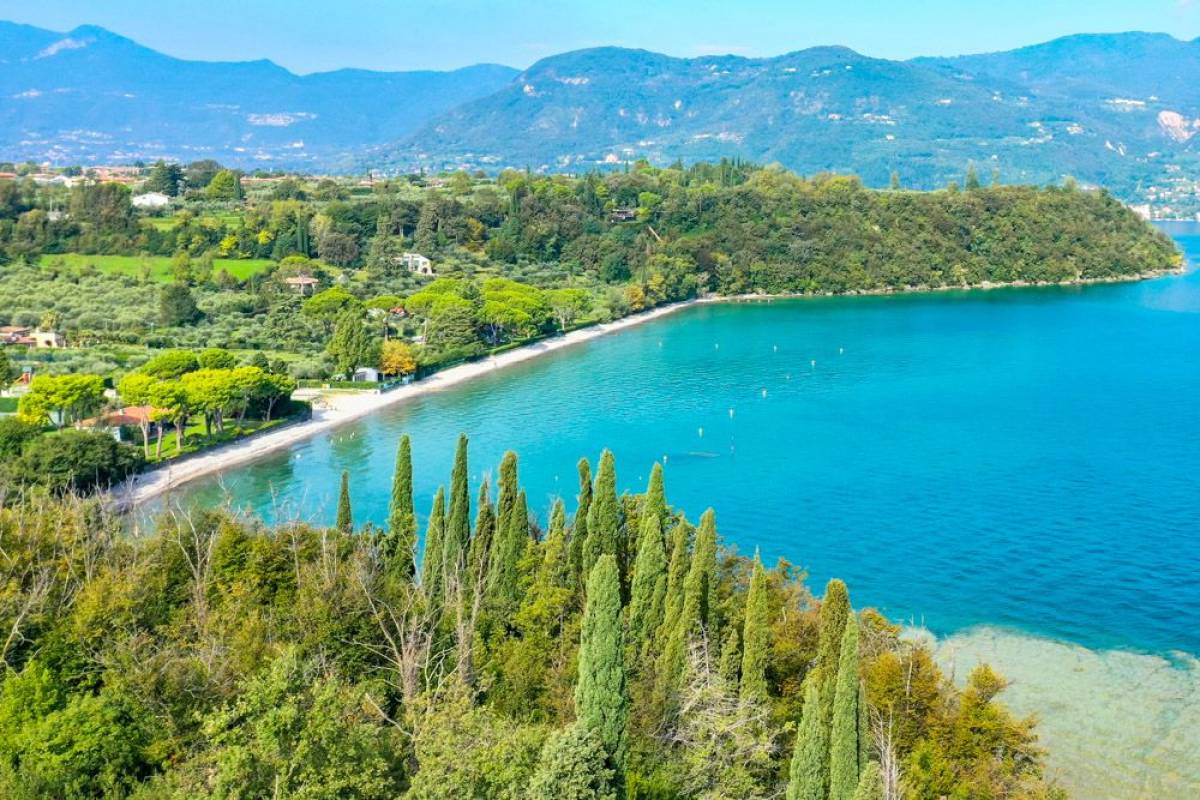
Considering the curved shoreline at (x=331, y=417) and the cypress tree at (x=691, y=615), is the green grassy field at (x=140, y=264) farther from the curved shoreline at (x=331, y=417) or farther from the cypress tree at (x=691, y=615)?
the cypress tree at (x=691, y=615)

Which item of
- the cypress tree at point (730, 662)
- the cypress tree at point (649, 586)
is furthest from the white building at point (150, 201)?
the cypress tree at point (730, 662)

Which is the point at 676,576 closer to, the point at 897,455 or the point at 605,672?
the point at 605,672

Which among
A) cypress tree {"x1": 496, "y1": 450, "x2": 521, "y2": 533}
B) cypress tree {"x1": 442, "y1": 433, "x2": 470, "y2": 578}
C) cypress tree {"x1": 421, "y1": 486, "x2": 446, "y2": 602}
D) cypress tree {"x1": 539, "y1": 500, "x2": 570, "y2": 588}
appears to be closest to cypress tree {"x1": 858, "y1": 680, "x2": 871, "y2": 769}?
cypress tree {"x1": 539, "y1": 500, "x2": 570, "y2": 588}

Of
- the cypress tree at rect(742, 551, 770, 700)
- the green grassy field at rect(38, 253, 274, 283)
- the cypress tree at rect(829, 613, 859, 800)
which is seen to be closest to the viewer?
the cypress tree at rect(829, 613, 859, 800)

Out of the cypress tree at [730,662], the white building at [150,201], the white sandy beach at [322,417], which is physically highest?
the white building at [150,201]

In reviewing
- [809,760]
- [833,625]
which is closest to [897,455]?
[833,625]

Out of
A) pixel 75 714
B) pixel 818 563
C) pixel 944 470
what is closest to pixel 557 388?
pixel 944 470

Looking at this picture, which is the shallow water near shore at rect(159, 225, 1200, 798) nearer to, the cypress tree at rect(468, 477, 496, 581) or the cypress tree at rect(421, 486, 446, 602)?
the cypress tree at rect(421, 486, 446, 602)
